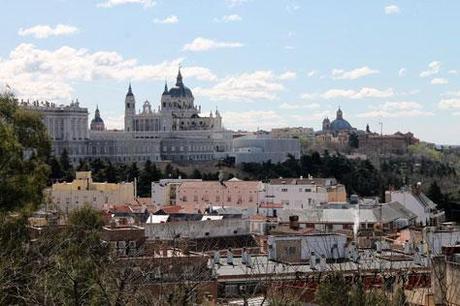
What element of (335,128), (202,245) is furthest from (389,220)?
(335,128)

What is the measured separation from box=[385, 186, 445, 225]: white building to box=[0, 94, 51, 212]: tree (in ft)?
103

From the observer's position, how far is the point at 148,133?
128m

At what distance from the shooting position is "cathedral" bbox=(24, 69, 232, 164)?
11550 centimetres

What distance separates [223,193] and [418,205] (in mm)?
17839

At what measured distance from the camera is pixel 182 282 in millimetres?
11938

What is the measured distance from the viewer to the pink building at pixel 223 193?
65312 millimetres

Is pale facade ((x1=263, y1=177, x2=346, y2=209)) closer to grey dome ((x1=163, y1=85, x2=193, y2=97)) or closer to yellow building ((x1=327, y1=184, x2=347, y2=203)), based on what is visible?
yellow building ((x1=327, y1=184, x2=347, y2=203))

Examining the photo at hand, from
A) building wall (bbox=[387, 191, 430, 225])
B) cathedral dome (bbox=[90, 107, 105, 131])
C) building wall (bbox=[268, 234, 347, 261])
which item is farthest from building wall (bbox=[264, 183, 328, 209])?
cathedral dome (bbox=[90, 107, 105, 131])

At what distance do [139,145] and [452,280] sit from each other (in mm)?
103798

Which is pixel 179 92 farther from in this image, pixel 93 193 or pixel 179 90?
pixel 93 193

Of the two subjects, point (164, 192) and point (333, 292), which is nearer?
point (333, 292)

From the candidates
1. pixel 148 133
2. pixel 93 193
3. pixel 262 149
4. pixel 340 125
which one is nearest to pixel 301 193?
pixel 93 193

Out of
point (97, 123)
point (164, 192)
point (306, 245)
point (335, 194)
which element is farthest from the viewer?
point (97, 123)

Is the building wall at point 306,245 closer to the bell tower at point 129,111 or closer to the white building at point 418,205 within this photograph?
the white building at point 418,205
